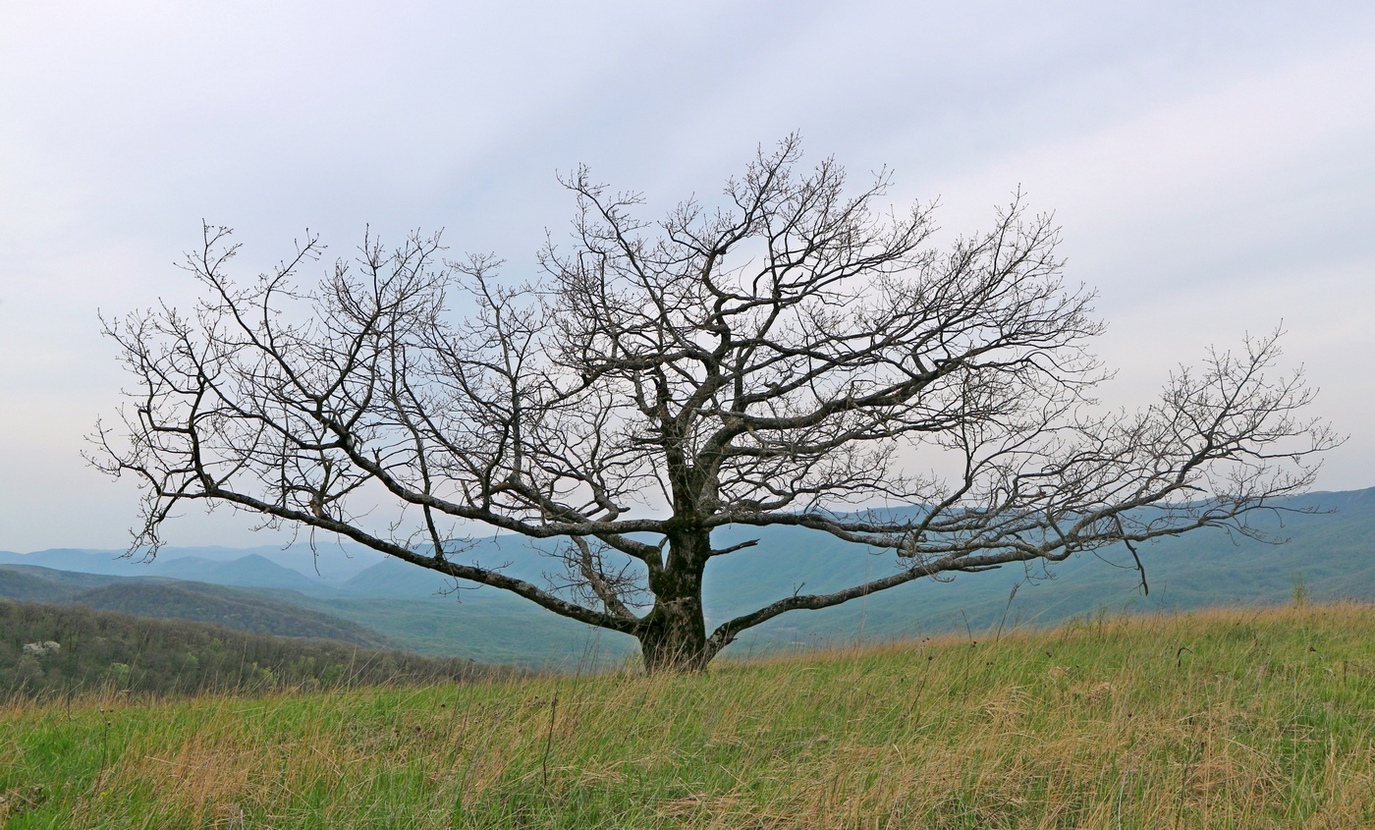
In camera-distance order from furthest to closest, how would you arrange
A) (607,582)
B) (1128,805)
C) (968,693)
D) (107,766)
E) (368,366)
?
(607,582)
(368,366)
(968,693)
(107,766)
(1128,805)

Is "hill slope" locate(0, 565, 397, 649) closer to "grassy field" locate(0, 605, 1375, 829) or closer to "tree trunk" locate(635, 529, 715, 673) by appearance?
"tree trunk" locate(635, 529, 715, 673)

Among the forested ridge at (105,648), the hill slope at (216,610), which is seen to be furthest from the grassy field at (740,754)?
the hill slope at (216,610)

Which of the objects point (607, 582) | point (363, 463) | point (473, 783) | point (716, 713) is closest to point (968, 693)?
point (716, 713)

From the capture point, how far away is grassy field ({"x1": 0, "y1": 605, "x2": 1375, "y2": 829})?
4.19 meters

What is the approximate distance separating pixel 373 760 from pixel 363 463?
20.1 feet

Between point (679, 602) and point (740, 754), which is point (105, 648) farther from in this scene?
point (740, 754)

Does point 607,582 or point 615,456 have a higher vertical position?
point 615,456

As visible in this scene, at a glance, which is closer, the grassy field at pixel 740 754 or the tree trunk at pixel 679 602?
the grassy field at pixel 740 754

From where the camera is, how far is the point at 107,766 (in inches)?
194

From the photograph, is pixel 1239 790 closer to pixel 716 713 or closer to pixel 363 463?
pixel 716 713

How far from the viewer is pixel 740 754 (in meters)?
5.25

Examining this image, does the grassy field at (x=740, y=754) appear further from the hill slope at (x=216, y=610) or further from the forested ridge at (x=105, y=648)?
the hill slope at (x=216, y=610)

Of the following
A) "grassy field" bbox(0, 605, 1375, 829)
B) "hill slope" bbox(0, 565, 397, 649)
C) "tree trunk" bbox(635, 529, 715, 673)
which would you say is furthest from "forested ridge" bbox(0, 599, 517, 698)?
"hill slope" bbox(0, 565, 397, 649)

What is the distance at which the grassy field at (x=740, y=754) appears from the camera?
Result: 4.19m
